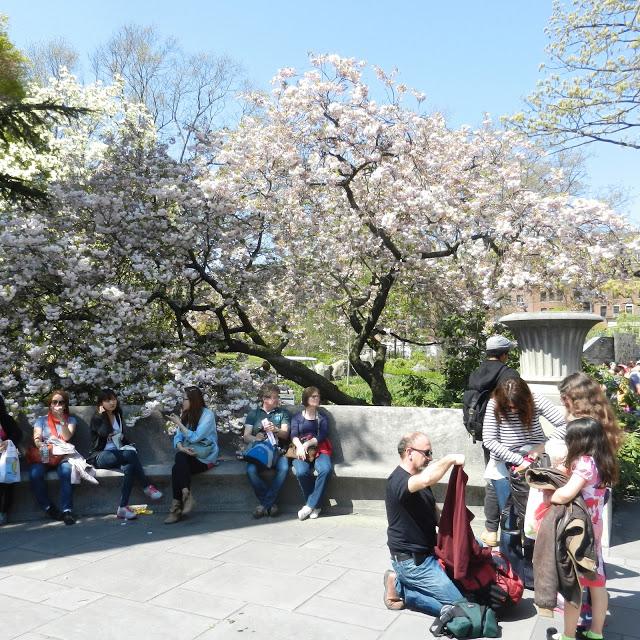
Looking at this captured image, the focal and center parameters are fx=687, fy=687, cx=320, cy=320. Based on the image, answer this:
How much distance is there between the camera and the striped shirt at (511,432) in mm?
5160

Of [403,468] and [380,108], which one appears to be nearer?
[403,468]

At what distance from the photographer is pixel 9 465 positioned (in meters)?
6.57

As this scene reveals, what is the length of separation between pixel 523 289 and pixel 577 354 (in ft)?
13.0

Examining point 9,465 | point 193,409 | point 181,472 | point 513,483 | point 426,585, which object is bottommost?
point 426,585

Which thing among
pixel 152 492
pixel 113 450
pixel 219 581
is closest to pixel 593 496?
pixel 219 581

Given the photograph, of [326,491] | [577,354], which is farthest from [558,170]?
[326,491]

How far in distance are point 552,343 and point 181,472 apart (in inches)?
147

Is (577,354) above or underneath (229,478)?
above

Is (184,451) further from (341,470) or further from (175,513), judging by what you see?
(341,470)

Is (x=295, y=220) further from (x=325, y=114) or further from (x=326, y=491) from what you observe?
(x=326, y=491)

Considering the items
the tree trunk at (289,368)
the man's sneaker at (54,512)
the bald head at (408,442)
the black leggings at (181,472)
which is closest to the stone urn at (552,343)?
the bald head at (408,442)

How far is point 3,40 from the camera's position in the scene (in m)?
14.6

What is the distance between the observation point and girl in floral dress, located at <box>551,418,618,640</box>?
3711 millimetres

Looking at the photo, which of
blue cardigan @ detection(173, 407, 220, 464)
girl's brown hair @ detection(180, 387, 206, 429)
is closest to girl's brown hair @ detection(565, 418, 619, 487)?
blue cardigan @ detection(173, 407, 220, 464)
